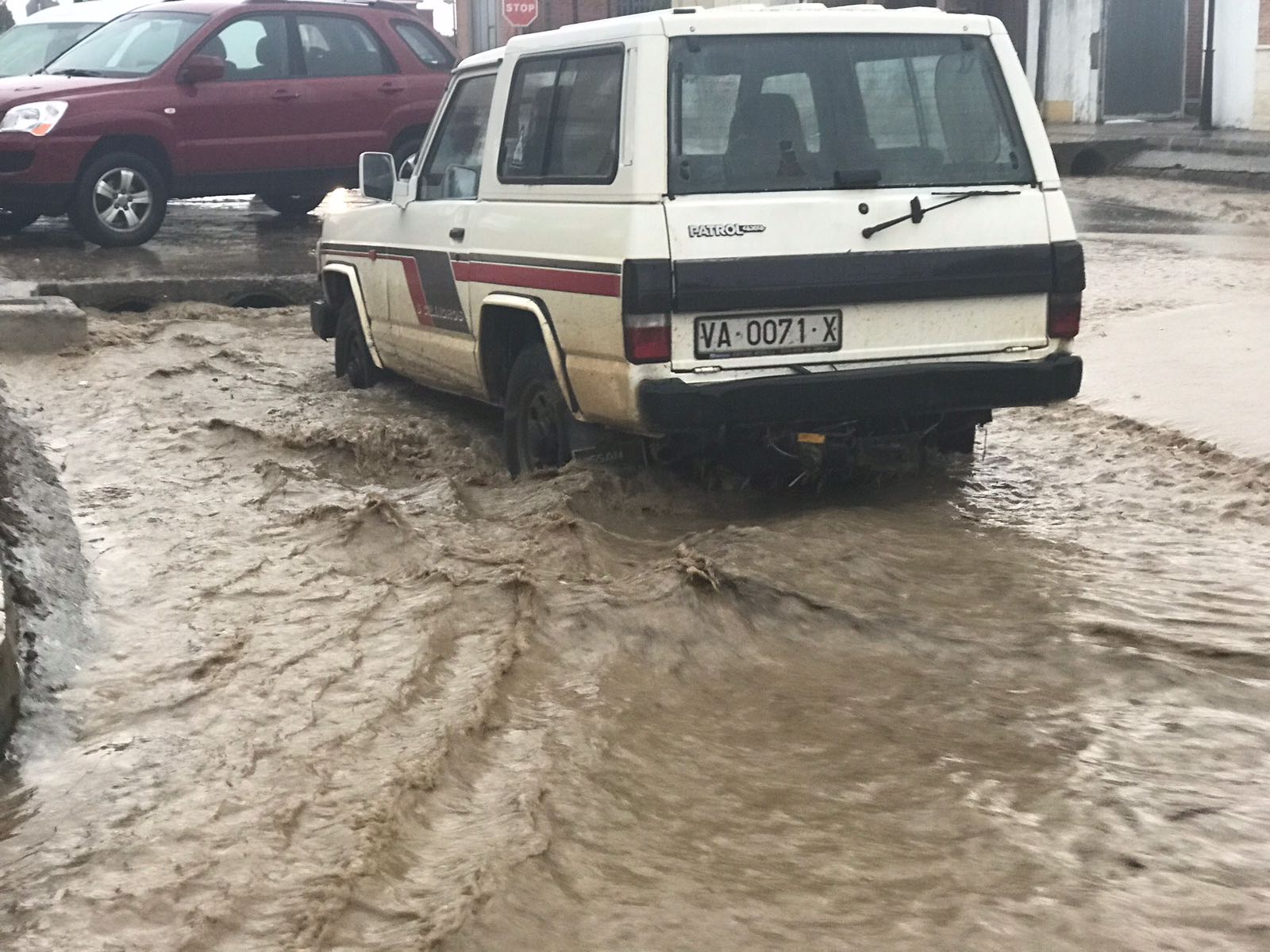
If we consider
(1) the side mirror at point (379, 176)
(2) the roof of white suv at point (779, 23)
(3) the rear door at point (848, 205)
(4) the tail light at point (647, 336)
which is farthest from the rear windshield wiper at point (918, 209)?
(1) the side mirror at point (379, 176)

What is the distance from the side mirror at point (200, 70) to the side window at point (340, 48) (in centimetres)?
93

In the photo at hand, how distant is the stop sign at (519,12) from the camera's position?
2486cm

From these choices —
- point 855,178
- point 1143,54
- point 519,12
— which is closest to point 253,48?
point 855,178

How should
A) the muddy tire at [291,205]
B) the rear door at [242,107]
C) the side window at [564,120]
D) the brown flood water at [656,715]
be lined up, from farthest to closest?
the muddy tire at [291,205], the rear door at [242,107], the side window at [564,120], the brown flood water at [656,715]

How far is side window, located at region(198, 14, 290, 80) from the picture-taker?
45.1ft

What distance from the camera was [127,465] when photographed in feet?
24.7

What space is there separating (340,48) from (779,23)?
9.32 metres

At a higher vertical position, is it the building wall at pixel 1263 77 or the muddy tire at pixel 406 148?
the building wall at pixel 1263 77

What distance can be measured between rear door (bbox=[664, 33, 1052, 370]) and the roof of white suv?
36mm

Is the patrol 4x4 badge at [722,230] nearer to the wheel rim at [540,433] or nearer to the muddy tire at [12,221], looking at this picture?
the wheel rim at [540,433]

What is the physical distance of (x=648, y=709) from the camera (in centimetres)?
436

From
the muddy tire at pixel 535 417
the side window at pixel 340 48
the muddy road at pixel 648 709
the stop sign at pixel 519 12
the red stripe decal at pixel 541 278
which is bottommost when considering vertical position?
the muddy road at pixel 648 709

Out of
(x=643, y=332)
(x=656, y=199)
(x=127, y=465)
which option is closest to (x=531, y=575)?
(x=643, y=332)

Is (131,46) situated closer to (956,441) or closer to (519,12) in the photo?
(956,441)
